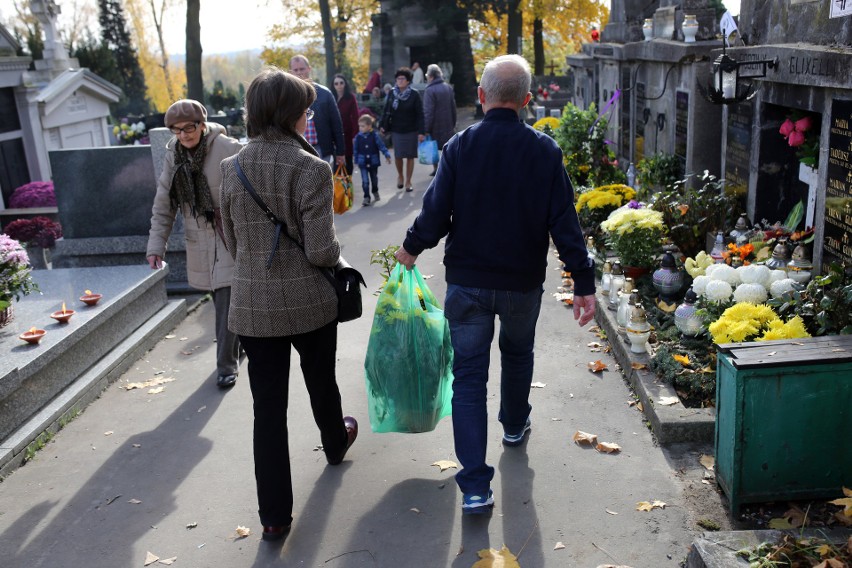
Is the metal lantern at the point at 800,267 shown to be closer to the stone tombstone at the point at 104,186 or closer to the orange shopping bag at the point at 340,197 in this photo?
the orange shopping bag at the point at 340,197

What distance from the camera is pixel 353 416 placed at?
494 centimetres

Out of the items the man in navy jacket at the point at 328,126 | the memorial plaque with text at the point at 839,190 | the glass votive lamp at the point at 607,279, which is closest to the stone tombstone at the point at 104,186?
the man in navy jacket at the point at 328,126

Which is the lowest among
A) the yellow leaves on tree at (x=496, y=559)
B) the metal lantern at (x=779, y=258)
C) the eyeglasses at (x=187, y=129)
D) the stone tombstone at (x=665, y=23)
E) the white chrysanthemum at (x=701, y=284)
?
the yellow leaves on tree at (x=496, y=559)

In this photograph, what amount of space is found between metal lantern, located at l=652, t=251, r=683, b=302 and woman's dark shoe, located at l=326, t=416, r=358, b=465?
2709 mm

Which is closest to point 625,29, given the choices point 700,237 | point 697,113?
point 697,113

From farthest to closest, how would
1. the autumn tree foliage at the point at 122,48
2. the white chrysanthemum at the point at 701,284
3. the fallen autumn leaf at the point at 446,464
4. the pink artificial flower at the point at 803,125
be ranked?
the autumn tree foliage at the point at 122,48 → the pink artificial flower at the point at 803,125 → the white chrysanthemum at the point at 701,284 → the fallen autumn leaf at the point at 446,464

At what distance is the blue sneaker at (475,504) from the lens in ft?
12.0

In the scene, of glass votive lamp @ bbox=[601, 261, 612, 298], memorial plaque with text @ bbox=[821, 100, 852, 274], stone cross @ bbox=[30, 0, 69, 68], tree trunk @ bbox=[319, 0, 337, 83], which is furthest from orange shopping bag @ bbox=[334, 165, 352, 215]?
tree trunk @ bbox=[319, 0, 337, 83]

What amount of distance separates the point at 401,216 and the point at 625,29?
4.29 metres

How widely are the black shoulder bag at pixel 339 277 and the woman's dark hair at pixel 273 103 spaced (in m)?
0.18

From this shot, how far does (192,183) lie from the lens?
16.5 ft

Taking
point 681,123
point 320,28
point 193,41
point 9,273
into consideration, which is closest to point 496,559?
point 9,273

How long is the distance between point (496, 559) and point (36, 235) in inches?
343

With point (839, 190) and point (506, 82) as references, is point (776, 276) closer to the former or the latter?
point (839, 190)
